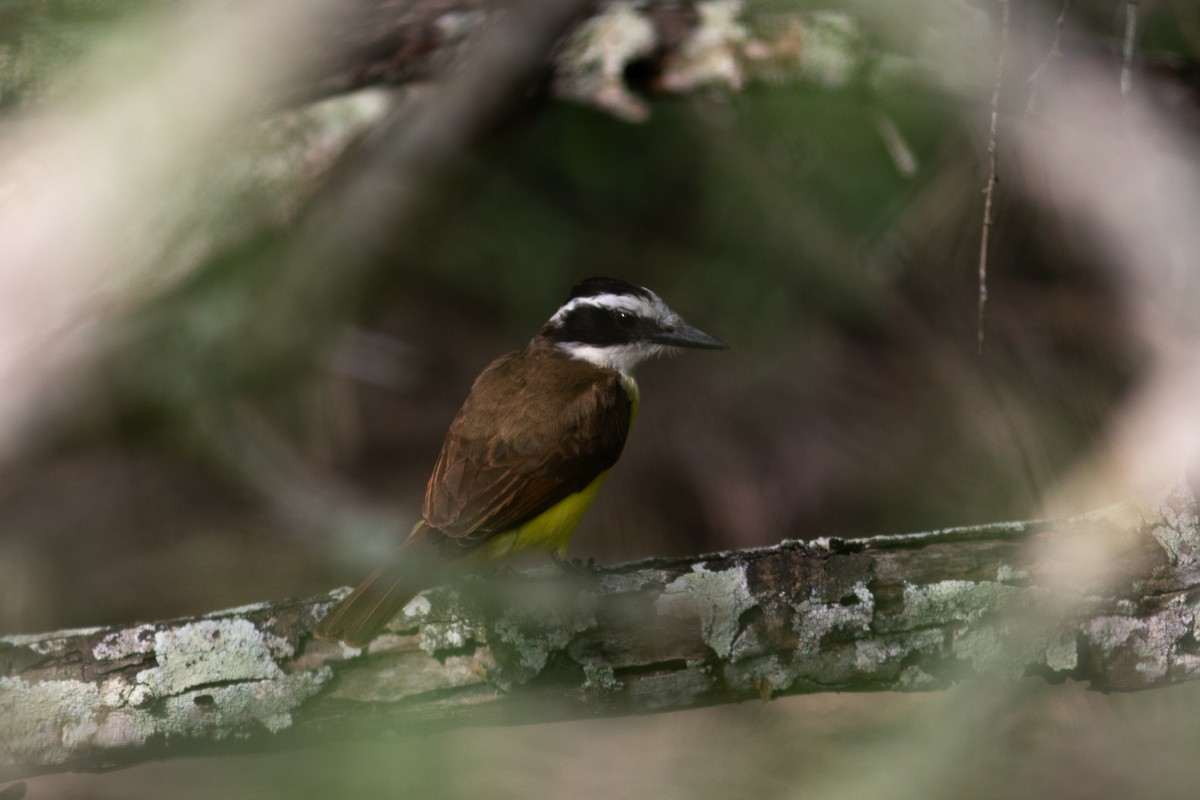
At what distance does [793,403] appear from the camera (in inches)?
182

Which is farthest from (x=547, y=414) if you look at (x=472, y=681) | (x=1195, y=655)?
(x=1195, y=655)

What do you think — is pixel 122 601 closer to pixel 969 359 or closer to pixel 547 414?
pixel 547 414

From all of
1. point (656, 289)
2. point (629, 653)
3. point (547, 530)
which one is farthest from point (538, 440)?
point (656, 289)

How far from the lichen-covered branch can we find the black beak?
2.95ft

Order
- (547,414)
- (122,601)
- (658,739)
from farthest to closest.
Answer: (122,601)
(658,739)
(547,414)

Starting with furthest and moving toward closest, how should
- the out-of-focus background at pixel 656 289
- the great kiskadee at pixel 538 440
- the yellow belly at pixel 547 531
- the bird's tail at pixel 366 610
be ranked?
the yellow belly at pixel 547 531
the out-of-focus background at pixel 656 289
the great kiskadee at pixel 538 440
the bird's tail at pixel 366 610

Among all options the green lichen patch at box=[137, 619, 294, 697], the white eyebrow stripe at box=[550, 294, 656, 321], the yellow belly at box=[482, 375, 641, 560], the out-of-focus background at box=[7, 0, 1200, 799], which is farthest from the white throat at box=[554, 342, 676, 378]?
the green lichen patch at box=[137, 619, 294, 697]

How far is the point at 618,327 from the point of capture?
3.27m

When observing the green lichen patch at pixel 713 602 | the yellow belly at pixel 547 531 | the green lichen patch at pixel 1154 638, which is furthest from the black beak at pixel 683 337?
the green lichen patch at pixel 1154 638

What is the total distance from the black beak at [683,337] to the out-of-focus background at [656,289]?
0.91 m

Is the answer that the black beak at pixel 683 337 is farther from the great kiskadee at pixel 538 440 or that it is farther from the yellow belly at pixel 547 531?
the yellow belly at pixel 547 531

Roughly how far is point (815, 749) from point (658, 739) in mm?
674

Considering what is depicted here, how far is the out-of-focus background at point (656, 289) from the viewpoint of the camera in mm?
2840

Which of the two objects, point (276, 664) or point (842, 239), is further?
point (842, 239)
